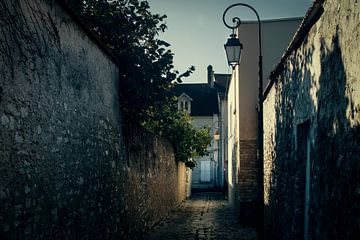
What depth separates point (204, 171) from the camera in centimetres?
3825

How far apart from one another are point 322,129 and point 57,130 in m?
2.93

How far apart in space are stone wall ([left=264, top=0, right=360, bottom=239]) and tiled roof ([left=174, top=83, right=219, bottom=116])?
33098 mm

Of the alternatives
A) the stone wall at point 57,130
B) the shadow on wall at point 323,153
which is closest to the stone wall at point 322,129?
the shadow on wall at point 323,153

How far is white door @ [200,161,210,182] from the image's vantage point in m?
38.0

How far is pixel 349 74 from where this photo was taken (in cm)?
359

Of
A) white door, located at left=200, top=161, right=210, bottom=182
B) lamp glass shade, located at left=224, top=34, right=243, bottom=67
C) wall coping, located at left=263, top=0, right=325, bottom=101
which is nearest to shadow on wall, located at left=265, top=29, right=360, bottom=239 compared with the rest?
wall coping, located at left=263, top=0, right=325, bottom=101

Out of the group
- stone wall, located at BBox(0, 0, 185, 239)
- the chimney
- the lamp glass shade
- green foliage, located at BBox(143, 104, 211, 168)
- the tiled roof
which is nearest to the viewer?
stone wall, located at BBox(0, 0, 185, 239)

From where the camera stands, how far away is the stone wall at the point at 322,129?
3.49 m

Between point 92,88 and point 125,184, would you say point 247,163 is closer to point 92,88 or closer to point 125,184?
point 125,184

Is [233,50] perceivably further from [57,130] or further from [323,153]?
[57,130]

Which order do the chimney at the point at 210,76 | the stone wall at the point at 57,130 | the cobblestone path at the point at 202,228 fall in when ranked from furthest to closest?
the chimney at the point at 210,76
the cobblestone path at the point at 202,228
the stone wall at the point at 57,130

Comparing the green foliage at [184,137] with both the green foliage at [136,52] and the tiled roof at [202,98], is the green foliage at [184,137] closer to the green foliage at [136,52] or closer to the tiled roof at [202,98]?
the green foliage at [136,52]

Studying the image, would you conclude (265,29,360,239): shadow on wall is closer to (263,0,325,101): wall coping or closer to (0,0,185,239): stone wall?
(263,0,325,101): wall coping

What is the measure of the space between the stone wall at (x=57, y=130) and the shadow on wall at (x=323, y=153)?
2820 millimetres
